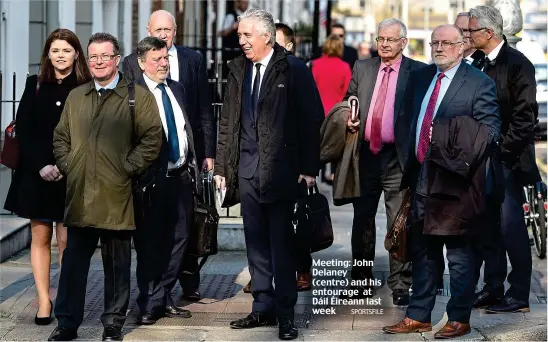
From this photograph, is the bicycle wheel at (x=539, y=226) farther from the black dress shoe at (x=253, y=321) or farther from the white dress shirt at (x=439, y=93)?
the black dress shoe at (x=253, y=321)

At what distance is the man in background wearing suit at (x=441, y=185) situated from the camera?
25.4 feet

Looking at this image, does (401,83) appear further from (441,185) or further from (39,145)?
(39,145)

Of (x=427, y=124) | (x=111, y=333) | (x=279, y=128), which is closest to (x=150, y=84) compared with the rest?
(x=279, y=128)

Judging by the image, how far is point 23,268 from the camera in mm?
10070

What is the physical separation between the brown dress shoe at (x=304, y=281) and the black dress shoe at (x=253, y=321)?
1.35 m

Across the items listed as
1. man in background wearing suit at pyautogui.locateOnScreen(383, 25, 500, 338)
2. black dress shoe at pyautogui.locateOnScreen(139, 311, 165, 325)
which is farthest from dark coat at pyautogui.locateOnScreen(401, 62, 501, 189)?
black dress shoe at pyautogui.locateOnScreen(139, 311, 165, 325)

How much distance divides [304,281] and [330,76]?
19.1ft

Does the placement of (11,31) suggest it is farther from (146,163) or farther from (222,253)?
(146,163)

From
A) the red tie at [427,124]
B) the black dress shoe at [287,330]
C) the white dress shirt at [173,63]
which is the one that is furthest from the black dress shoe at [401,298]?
the white dress shirt at [173,63]

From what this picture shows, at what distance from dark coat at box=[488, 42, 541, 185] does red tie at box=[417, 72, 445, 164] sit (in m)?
0.76

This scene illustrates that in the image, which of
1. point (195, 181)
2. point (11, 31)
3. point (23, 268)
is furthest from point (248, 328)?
point (11, 31)

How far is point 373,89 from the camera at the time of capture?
9008 millimetres

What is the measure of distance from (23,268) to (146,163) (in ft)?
9.34

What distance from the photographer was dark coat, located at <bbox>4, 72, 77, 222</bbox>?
26.6 ft
